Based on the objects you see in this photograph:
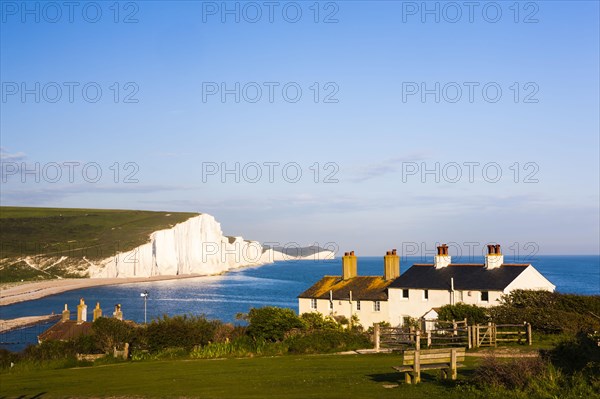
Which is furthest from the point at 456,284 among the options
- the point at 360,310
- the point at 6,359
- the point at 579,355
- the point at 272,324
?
the point at 6,359

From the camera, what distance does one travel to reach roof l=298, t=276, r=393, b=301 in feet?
176

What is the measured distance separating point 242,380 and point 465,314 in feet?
66.9

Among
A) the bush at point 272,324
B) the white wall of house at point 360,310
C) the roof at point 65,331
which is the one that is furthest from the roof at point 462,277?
the roof at point 65,331

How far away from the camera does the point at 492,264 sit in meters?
50.1

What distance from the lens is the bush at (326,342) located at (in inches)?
1262

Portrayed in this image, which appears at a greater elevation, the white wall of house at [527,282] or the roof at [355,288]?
the white wall of house at [527,282]

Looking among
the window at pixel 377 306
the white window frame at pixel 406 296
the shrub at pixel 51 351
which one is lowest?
the shrub at pixel 51 351

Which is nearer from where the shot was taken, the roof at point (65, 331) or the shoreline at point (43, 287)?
the roof at point (65, 331)

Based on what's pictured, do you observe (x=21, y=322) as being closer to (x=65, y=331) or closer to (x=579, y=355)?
(x=65, y=331)

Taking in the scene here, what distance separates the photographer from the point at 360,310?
53.5 m

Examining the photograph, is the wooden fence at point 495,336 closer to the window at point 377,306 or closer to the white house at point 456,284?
the white house at point 456,284

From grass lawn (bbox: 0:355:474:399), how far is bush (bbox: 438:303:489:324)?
37.9 feet

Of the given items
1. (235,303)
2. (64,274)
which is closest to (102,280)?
(64,274)

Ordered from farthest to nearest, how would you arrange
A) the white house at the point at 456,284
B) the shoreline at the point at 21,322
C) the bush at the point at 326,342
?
the shoreline at the point at 21,322 < the white house at the point at 456,284 < the bush at the point at 326,342
